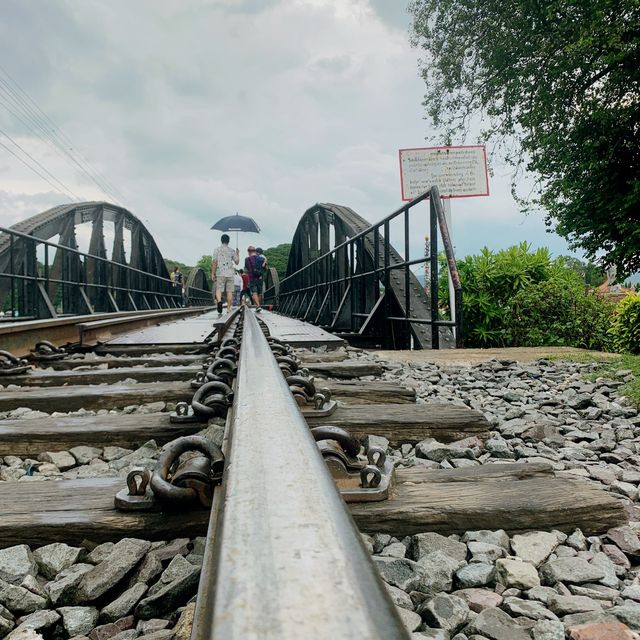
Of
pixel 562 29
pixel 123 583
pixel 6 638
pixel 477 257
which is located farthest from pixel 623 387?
pixel 562 29

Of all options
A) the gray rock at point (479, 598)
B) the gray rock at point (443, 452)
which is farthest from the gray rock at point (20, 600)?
the gray rock at point (443, 452)

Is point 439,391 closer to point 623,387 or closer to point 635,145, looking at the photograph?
point 623,387

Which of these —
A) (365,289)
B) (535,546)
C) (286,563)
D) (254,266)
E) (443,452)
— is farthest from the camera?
(254,266)

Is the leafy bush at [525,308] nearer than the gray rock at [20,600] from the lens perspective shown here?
No

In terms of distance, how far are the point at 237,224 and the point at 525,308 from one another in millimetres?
27269

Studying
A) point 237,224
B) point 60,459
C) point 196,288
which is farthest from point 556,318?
point 196,288

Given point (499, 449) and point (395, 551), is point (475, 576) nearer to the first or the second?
point (395, 551)

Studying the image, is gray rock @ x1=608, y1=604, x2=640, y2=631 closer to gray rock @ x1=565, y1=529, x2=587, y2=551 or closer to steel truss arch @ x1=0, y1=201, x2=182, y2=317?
gray rock @ x1=565, y1=529, x2=587, y2=551

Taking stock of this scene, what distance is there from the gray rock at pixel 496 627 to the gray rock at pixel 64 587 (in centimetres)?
59

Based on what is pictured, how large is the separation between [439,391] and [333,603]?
2.28 meters

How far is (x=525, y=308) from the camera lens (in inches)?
267

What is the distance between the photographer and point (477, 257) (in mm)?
7555

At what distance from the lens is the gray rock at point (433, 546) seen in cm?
98

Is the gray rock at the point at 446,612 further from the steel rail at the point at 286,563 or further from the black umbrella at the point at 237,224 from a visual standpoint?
the black umbrella at the point at 237,224
